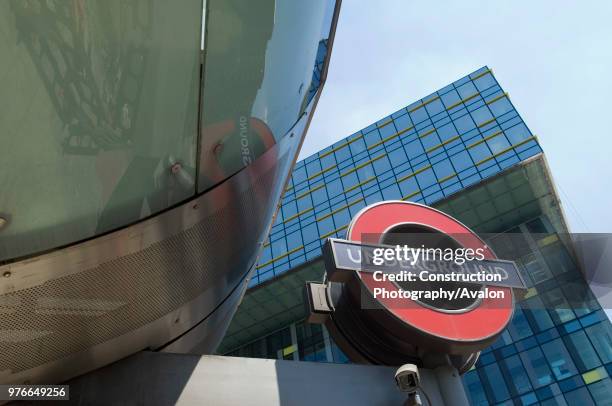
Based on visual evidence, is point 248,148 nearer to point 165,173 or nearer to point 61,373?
point 165,173

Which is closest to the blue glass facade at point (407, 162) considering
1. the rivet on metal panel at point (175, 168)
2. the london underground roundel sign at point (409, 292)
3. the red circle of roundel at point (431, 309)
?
the red circle of roundel at point (431, 309)

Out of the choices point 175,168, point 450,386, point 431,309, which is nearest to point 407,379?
point 450,386

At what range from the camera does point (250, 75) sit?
2.69 meters

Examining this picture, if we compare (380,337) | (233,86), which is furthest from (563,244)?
(233,86)

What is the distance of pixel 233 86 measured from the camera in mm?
2594

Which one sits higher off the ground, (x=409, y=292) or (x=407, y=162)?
(x=407, y=162)

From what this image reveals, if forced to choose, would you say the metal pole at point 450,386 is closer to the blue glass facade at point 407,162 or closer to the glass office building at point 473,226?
the glass office building at point 473,226

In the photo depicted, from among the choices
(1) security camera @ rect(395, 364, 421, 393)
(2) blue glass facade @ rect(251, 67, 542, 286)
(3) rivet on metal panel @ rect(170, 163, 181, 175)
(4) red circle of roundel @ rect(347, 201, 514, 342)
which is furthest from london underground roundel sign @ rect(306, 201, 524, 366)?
(2) blue glass facade @ rect(251, 67, 542, 286)

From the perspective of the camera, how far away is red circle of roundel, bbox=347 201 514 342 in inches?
Answer: 159

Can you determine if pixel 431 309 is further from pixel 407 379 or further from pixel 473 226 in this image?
pixel 473 226

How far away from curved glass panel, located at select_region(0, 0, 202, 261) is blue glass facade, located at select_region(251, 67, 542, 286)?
103ft

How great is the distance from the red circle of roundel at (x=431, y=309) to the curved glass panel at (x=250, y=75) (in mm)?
1631

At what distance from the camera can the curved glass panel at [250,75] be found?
244cm

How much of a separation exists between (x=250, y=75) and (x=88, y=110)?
91 centimetres
